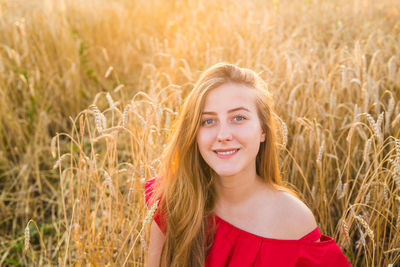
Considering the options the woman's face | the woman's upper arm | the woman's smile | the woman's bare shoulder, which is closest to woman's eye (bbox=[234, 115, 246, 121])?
the woman's face

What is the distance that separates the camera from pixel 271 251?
1364mm

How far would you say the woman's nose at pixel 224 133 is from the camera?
52.5 inches

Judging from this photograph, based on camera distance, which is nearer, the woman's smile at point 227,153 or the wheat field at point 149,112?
the woman's smile at point 227,153

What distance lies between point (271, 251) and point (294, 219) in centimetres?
14

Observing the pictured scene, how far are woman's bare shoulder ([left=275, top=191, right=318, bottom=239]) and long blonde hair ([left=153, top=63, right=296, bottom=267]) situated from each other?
3.9 inches

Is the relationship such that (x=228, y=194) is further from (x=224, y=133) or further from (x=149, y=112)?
(x=149, y=112)

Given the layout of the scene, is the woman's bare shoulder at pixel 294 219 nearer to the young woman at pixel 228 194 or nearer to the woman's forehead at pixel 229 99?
the young woman at pixel 228 194

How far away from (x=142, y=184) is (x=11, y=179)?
1.36 metres

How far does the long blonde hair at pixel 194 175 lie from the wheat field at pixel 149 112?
9 cm

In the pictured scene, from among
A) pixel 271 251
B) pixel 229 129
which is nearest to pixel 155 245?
pixel 271 251

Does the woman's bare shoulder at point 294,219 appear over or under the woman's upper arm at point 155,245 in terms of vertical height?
over

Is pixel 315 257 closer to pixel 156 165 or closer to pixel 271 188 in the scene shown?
pixel 271 188

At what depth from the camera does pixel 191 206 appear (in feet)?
4.82

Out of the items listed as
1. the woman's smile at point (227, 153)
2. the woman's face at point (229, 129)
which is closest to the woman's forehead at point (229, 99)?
the woman's face at point (229, 129)
